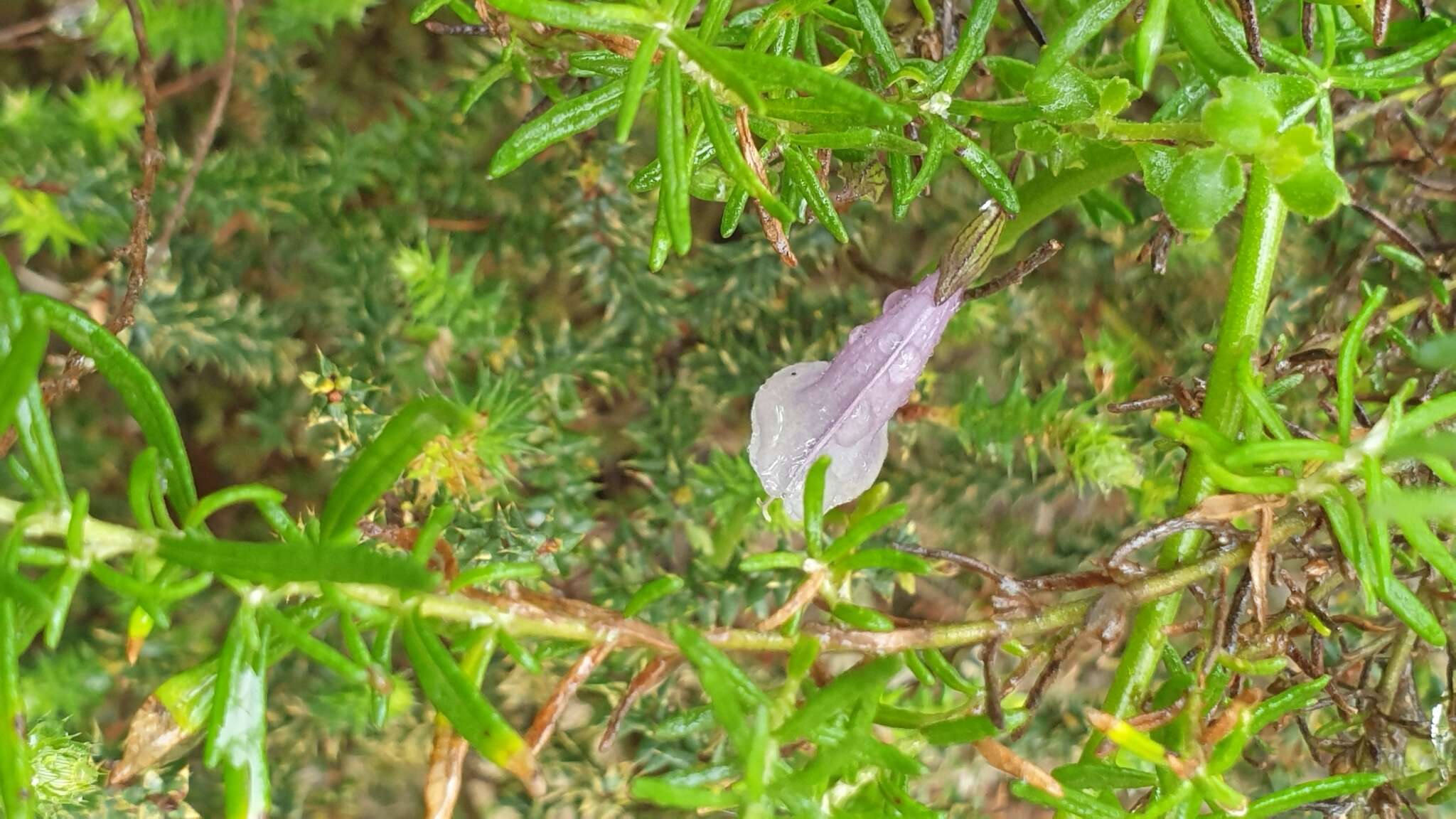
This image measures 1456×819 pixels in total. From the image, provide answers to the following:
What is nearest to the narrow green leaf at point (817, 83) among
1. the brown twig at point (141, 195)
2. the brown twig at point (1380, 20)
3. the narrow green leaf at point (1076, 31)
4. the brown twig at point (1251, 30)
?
the narrow green leaf at point (1076, 31)

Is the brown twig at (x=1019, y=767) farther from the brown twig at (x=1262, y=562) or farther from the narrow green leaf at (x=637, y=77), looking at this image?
Result: the narrow green leaf at (x=637, y=77)

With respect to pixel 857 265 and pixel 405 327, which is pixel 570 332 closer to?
pixel 405 327

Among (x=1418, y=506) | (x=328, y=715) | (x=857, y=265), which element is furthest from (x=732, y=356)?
(x=1418, y=506)

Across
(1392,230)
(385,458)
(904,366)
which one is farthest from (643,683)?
(1392,230)

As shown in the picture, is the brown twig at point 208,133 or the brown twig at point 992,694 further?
the brown twig at point 208,133

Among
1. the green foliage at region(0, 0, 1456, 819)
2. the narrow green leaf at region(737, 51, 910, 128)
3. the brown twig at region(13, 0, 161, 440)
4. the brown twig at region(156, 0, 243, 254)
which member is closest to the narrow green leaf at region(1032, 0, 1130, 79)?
the green foliage at region(0, 0, 1456, 819)

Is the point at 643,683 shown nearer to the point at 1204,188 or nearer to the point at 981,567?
the point at 981,567
